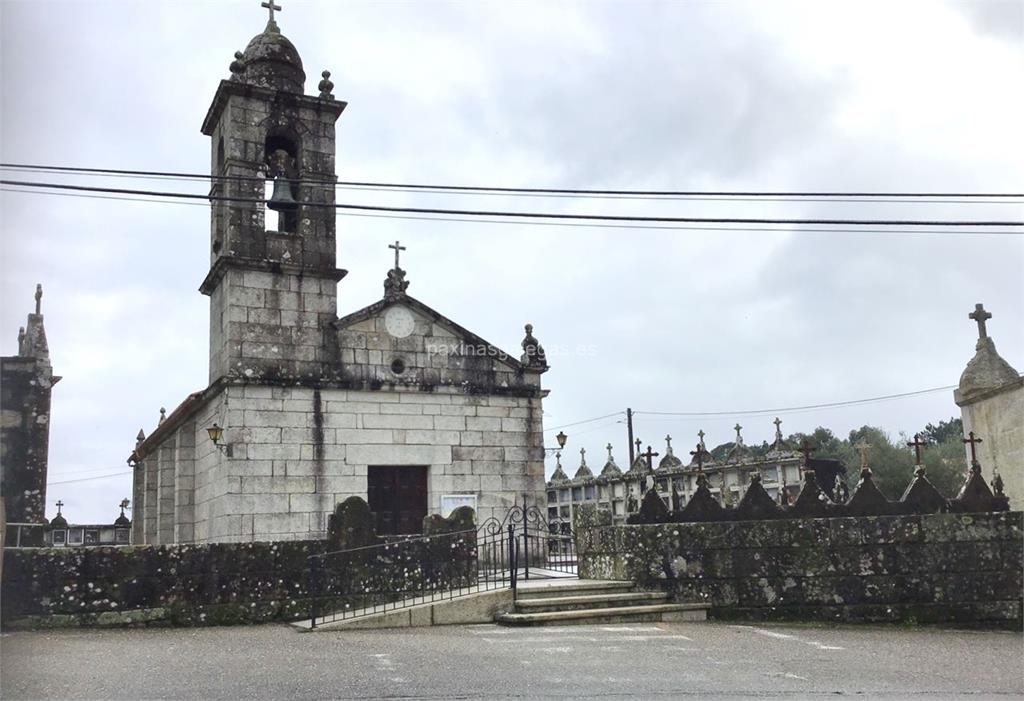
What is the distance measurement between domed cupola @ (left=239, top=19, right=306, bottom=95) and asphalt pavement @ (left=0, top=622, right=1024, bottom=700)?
11.2m

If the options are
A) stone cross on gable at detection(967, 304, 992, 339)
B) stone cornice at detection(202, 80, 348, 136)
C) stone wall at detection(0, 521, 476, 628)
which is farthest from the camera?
stone cornice at detection(202, 80, 348, 136)

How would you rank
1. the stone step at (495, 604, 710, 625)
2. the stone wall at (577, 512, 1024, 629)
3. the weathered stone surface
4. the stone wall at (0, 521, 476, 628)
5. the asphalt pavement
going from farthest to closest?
the weathered stone surface → the stone wall at (577, 512, 1024, 629) → the stone step at (495, 604, 710, 625) → the stone wall at (0, 521, 476, 628) → the asphalt pavement

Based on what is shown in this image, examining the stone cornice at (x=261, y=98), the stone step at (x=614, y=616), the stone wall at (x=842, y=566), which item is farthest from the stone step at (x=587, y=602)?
the stone cornice at (x=261, y=98)

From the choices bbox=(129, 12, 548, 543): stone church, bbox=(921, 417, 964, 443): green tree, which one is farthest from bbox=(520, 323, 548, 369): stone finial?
bbox=(921, 417, 964, 443): green tree

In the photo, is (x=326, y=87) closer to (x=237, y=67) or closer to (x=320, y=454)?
(x=237, y=67)

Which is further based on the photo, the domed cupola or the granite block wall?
the domed cupola

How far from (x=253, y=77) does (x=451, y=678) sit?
13713mm

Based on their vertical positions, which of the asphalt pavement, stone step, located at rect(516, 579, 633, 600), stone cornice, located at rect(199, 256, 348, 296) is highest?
stone cornice, located at rect(199, 256, 348, 296)

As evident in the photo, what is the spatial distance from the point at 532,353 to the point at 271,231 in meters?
5.53

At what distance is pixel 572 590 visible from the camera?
10.9 m

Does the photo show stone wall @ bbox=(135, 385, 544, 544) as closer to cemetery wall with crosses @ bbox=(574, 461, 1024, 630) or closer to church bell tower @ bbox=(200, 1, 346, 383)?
church bell tower @ bbox=(200, 1, 346, 383)

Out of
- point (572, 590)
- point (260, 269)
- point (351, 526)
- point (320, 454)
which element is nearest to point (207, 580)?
point (351, 526)

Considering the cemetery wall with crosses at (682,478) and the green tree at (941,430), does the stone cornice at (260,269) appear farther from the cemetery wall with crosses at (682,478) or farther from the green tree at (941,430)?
the green tree at (941,430)

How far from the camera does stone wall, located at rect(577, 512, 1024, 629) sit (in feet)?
35.3
